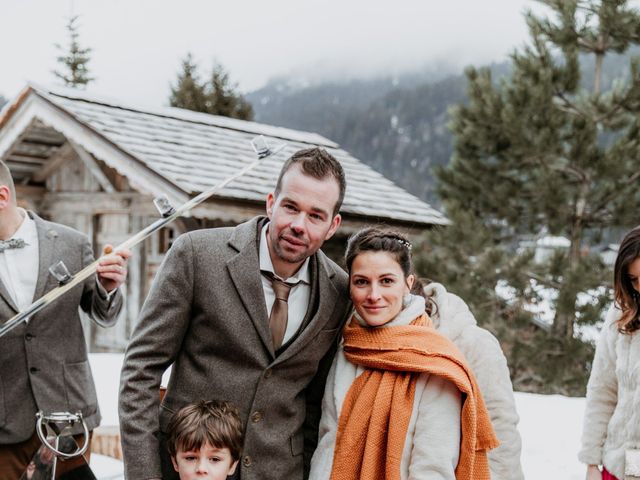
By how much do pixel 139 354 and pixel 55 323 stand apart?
0.78 m

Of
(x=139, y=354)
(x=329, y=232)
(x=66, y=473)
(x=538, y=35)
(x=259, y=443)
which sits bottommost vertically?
(x=66, y=473)

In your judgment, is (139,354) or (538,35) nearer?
(139,354)

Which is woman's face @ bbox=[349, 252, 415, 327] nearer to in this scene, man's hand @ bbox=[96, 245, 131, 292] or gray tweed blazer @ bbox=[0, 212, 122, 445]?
man's hand @ bbox=[96, 245, 131, 292]

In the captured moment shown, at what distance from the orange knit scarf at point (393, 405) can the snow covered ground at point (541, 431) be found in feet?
8.45

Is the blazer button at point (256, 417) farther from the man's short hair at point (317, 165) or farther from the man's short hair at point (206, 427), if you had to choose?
the man's short hair at point (317, 165)

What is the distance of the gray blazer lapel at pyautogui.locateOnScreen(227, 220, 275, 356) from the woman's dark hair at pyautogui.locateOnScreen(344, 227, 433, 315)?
1.07 feet

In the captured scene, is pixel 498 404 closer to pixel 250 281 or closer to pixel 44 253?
pixel 250 281

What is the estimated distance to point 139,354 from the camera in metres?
2.12

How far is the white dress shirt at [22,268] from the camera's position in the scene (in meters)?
2.66

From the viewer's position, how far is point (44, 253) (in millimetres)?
2721

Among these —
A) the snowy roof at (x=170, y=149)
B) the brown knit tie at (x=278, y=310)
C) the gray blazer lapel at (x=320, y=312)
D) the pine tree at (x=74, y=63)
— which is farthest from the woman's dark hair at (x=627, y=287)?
the pine tree at (x=74, y=63)

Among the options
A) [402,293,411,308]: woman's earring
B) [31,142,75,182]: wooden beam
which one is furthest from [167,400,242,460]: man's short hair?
[31,142,75,182]: wooden beam

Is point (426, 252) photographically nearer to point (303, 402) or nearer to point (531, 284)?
point (531, 284)

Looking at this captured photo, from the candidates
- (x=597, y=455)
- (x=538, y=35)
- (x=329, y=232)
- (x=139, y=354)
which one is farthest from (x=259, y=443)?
(x=538, y=35)
